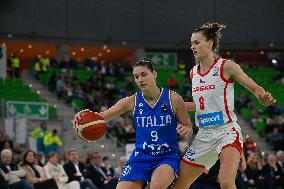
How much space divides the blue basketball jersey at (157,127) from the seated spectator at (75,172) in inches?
265

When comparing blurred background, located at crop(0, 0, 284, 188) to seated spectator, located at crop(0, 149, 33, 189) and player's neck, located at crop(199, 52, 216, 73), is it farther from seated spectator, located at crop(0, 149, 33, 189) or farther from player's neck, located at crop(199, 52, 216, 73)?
player's neck, located at crop(199, 52, 216, 73)

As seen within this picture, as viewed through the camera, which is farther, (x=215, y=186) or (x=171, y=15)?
(x=171, y=15)

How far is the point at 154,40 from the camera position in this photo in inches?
1271

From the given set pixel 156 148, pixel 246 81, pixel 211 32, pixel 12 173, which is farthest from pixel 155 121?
pixel 12 173

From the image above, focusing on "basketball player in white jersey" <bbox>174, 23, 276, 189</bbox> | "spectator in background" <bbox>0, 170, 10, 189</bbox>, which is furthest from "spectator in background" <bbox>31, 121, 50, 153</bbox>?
"basketball player in white jersey" <bbox>174, 23, 276, 189</bbox>

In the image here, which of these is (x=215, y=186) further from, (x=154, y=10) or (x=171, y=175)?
Answer: (x=154, y=10)

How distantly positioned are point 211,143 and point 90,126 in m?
1.31

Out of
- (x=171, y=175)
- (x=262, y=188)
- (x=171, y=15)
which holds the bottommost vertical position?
(x=262, y=188)

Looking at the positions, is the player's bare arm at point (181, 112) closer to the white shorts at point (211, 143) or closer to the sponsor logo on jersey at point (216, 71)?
the white shorts at point (211, 143)

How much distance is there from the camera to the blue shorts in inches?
272

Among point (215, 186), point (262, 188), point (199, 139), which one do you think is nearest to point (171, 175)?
point (199, 139)

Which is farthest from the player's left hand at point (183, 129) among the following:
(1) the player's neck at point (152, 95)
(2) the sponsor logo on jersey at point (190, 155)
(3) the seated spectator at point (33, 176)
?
(3) the seated spectator at point (33, 176)

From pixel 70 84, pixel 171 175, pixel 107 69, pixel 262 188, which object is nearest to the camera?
pixel 171 175

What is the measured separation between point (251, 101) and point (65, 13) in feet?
32.1
